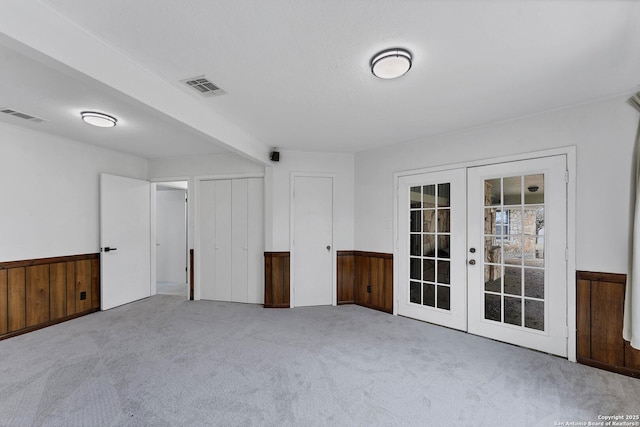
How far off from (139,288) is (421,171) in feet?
15.8

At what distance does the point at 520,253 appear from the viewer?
9.86 feet

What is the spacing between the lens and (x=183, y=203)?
20.8 feet

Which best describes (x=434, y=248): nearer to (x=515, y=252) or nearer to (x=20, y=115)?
(x=515, y=252)

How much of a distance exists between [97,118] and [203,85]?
150 centimetres

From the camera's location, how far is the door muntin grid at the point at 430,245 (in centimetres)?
355

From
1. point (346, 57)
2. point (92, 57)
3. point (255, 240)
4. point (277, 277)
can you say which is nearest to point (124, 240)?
point (255, 240)

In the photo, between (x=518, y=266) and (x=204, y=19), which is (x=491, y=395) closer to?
(x=518, y=266)

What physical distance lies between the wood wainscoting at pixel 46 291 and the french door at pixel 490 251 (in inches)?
175

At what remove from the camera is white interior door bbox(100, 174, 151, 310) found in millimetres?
4254

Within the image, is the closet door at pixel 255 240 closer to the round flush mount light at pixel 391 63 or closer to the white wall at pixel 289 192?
the white wall at pixel 289 192

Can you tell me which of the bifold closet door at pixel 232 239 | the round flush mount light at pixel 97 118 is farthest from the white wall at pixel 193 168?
the round flush mount light at pixel 97 118

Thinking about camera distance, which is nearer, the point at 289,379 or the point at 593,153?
the point at 289,379

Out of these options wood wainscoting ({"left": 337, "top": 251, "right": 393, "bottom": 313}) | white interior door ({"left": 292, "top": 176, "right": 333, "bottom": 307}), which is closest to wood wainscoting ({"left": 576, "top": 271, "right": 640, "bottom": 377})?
wood wainscoting ({"left": 337, "top": 251, "right": 393, "bottom": 313})

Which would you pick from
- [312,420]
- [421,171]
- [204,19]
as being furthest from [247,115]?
[312,420]
